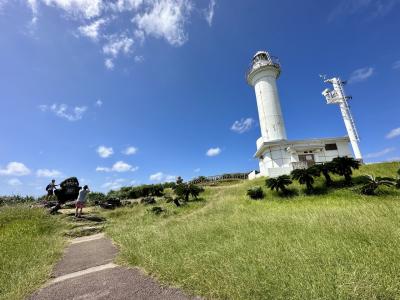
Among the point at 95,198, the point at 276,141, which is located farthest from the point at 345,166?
the point at 95,198

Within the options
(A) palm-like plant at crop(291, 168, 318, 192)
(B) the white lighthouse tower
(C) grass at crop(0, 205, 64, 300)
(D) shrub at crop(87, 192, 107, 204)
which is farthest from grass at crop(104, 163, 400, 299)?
(B) the white lighthouse tower

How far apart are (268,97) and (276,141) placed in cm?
657

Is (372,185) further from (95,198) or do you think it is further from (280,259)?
(95,198)

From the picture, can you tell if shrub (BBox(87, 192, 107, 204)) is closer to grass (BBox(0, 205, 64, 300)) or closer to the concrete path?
grass (BBox(0, 205, 64, 300))

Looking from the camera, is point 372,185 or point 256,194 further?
point 256,194

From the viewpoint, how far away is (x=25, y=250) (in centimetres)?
686

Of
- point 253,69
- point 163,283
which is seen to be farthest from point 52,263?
point 253,69

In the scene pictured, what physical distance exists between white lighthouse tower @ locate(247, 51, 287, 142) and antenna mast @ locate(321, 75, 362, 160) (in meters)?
7.46

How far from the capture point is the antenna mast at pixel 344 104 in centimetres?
2761

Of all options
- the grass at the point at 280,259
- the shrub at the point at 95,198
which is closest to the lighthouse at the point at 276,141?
the shrub at the point at 95,198

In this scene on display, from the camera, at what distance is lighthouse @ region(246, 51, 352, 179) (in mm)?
27906

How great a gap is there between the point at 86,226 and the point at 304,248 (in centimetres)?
1090

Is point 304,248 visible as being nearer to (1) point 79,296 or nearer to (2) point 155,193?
(1) point 79,296

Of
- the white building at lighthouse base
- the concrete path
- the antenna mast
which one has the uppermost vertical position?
the antenna mast
